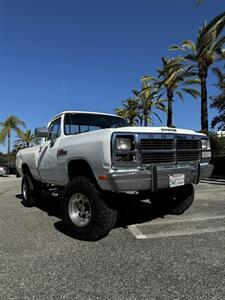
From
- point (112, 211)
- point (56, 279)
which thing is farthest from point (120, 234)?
point (56, 279)

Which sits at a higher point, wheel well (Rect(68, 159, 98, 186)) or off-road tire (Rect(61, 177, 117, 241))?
wheel well (Rect(68, 159, 98, 186))

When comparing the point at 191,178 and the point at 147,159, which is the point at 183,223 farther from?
the point at 147,159

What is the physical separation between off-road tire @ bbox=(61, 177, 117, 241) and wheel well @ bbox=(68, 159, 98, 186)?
16 centimetres

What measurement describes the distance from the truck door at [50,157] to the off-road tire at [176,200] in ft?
6.70

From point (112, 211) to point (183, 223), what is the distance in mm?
1771

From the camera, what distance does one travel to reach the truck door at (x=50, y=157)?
21.0 feet

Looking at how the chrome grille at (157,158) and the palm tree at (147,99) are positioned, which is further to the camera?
the palm tree at (147,99)

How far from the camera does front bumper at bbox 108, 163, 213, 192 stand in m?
4.59

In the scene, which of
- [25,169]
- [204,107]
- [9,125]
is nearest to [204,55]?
[204,107]

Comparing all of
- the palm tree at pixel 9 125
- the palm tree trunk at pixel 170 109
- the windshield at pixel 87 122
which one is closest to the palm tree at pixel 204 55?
the palm tree trunk at pixel 170 109

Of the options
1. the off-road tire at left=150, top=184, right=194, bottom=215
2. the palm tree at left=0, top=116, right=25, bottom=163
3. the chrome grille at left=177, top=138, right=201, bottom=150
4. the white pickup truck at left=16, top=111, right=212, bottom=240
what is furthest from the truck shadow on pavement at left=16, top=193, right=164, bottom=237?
the palm tree at left=0, top=116, right=25, bottom=163

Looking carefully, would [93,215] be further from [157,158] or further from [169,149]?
[169,149]

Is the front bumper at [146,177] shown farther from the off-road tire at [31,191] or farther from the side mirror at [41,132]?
the off-road tire at [31,191]

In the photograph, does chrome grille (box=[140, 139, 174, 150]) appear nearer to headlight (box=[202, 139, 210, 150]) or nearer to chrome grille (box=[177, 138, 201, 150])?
chrome grille (box=[177, 138, 201, 150])
